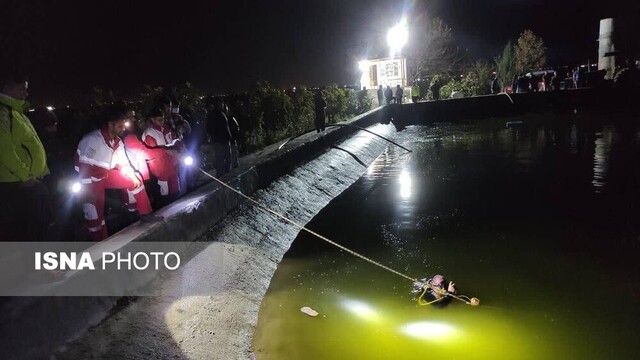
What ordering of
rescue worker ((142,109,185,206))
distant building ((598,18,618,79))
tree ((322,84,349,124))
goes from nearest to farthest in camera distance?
rescue worker ((142,109,185,206)) → tree ((322,84,349,124)) → distant building ((598,18,618,79))

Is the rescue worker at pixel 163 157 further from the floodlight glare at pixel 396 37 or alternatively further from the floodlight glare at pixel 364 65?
the floodlight glare at pixel 364 65

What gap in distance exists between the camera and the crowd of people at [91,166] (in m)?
3.98

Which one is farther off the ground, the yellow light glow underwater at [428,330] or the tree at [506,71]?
the tree at [506,71]

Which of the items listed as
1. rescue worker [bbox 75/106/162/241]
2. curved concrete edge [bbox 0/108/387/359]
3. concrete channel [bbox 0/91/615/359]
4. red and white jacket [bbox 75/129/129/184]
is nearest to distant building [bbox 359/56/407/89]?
concrete channel [bbox 0/91/615/359]

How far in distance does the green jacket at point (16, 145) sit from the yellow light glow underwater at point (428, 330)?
418 centimetres

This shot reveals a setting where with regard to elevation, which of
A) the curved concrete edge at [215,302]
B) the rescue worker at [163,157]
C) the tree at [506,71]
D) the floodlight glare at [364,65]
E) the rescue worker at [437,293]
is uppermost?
the floodlight glare at [364,65]

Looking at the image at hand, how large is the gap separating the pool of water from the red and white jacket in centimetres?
251

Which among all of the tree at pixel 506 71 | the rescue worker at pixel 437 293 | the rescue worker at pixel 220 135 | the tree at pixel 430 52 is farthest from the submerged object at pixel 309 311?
the tree at pixel 430 52

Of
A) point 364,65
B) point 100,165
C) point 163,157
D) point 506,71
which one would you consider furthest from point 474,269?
point 364,65

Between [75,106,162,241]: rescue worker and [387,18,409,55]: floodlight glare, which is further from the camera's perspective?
[387,18,409,55]: floodlight glare

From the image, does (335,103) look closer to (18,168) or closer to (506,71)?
(506,71)

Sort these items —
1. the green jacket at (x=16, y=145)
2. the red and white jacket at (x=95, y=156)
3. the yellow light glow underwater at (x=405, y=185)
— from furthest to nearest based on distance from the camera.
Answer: the yellow light glow underwater at (x=405, y=185) → the red and white jacket at (x=95, y=156) → the green jacket at (x=16, y=145)

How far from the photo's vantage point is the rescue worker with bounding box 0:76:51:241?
155 inches

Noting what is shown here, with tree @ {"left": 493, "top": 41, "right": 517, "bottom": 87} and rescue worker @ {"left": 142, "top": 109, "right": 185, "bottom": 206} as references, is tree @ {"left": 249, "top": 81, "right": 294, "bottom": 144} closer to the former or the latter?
rescue worker @ {"left": 142, "top": 109, "right": 185, "bottom": 206}
